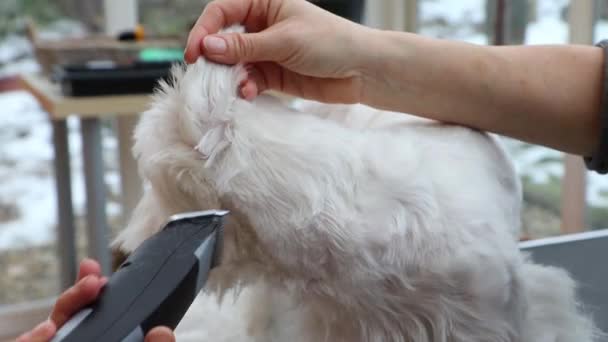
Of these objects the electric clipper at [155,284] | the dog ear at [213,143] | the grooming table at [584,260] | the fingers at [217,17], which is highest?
the fingers at [217,17]

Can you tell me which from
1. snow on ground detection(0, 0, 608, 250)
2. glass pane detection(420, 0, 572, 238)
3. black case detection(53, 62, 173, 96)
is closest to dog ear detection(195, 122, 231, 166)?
black case detection(53, 62, 173, 96)

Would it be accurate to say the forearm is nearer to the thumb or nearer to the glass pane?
the thumb

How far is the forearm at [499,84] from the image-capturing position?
1.90ft

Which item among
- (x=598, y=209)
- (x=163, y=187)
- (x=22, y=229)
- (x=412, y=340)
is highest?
(x=163, y=187)

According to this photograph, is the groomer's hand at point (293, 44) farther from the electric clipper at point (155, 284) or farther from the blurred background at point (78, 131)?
the blurred background at point (78, 131)

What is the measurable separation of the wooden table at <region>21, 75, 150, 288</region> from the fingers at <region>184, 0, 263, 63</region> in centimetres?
63

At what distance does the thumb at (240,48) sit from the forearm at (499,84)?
0.32ft

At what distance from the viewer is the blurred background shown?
171 centimetres

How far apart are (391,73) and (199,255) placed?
257mm

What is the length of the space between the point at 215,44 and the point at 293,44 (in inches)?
3.4

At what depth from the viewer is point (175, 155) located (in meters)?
0.47

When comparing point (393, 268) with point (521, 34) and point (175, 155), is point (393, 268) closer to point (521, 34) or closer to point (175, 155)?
point (175, 155)

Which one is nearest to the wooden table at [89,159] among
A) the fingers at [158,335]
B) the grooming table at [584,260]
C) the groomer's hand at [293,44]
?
the groomer's hand at [293,44]

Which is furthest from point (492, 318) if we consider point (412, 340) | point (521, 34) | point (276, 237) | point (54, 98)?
point (521, 34)
